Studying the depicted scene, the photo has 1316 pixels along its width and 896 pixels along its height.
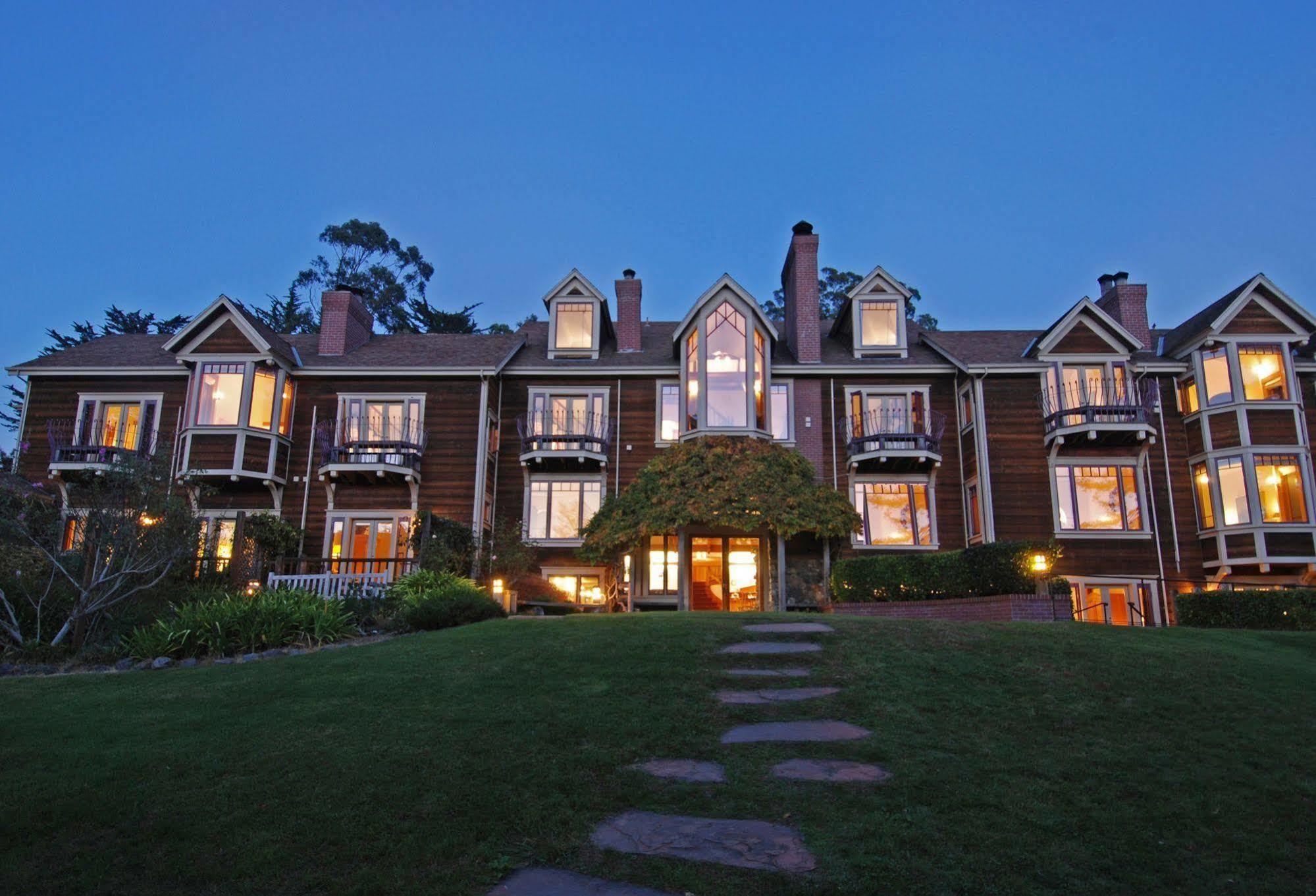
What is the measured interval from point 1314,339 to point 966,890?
87.4 feet

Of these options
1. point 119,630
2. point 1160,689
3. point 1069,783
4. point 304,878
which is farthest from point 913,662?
point 119,630

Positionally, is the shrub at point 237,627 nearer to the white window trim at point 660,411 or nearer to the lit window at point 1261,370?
the white window trim at point 660,411

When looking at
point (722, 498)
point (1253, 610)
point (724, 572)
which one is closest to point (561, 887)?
point (722, 498)

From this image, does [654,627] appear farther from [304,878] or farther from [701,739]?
[304,878]

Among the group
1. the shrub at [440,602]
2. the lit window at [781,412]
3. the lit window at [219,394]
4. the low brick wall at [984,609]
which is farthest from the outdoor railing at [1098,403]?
the lit window at [219,394]

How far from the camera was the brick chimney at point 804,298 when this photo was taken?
25797mm

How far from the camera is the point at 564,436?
24.5m

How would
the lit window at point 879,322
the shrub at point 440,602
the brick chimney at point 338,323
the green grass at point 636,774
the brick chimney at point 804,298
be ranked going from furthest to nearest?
1. the brick chimney at point 338,323
2. the lit window at point 879,322
3. the brick chimney at point 804,298
4. the shrub at point 440,602
5. the green grass at point 636,774

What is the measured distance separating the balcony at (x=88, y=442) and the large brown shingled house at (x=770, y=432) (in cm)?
7

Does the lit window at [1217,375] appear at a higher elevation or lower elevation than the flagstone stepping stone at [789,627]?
higher

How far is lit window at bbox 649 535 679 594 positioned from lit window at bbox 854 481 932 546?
5.15 metres

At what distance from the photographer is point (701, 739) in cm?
826

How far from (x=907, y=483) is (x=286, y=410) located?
1749 centimetres

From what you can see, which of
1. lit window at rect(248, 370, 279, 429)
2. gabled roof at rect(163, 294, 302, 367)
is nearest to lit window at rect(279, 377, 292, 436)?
lit window at rect(248, 370, 279, 429)
